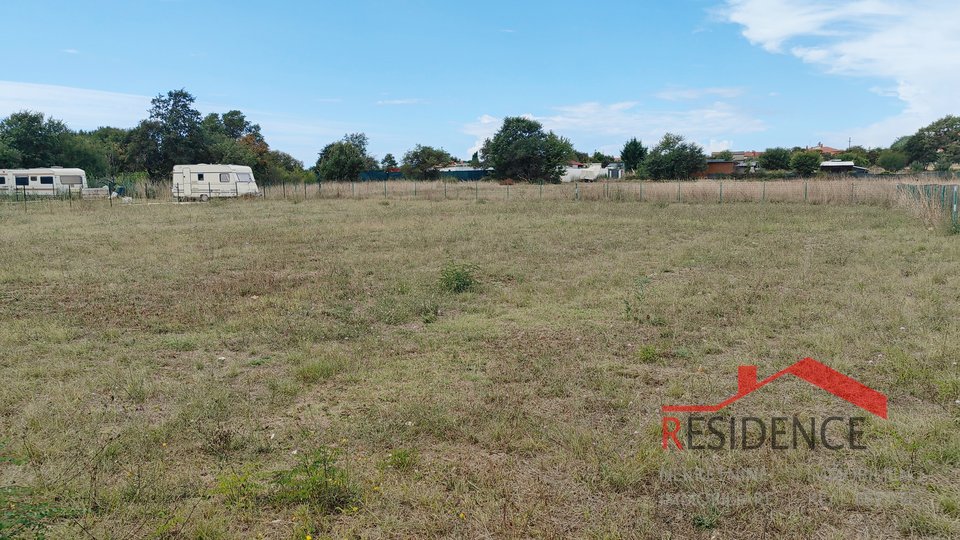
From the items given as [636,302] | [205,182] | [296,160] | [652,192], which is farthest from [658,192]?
[296,160]

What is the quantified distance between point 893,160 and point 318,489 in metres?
85.1

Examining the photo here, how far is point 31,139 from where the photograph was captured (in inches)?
1740

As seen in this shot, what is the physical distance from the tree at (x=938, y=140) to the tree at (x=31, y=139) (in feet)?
283

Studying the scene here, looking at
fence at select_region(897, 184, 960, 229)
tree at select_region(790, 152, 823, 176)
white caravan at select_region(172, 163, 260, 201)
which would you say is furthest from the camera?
tree at select_region(790, 152, 823, 176)

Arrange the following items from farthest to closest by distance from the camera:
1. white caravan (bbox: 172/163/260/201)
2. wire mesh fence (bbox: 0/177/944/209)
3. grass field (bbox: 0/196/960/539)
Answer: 1. white caravan (bbox: 172/163/260/201)
2. wire mesh fence (bbox: 0/177/944/209)
3. grass field (bbox: 0/196/960/539)

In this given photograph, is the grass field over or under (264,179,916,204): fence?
under

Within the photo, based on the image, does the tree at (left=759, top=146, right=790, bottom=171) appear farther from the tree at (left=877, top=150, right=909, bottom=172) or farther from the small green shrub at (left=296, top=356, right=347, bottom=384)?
the small green shrub at (left=296, top=356, right=347, bottom=384)

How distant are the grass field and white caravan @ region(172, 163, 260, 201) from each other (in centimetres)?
2317

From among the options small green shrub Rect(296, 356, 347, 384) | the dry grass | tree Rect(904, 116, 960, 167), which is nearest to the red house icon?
small green shrub Rect(296, 356, 347, 384)

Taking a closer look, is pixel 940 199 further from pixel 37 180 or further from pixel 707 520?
pixel 37 180

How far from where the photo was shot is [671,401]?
472 centimetres

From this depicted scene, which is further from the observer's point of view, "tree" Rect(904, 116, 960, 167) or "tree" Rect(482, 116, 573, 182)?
"tree" Rect(904, 116, 960, 167)

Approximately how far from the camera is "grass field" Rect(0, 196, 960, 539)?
3.18 meters

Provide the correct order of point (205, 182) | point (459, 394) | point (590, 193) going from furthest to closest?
point (205, 182)
point (590, 193)
point (459, 394)
